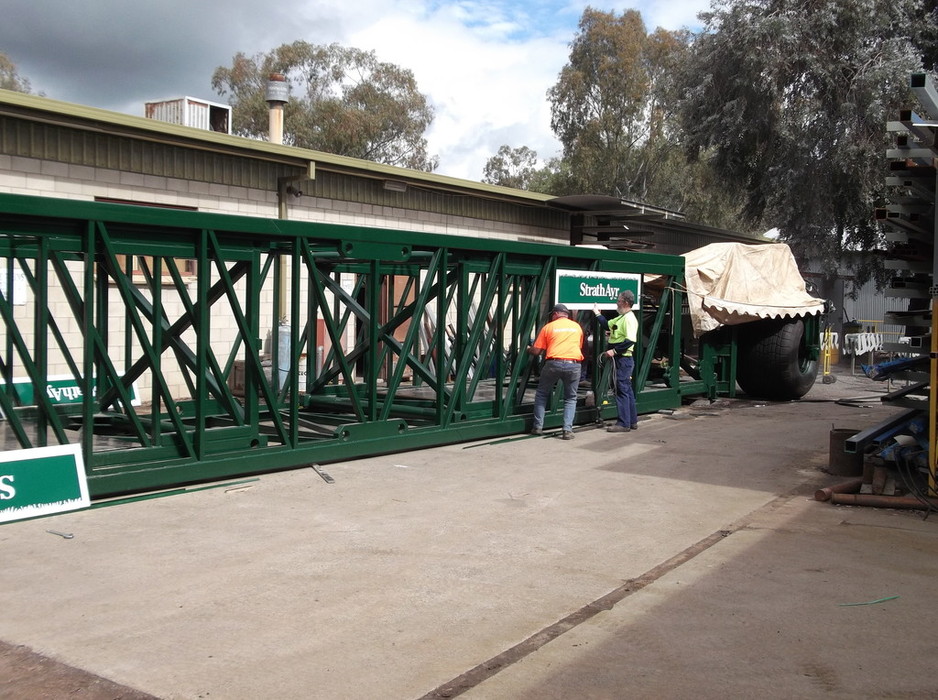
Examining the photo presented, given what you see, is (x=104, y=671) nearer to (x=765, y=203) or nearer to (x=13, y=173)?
(x=13, y=173)

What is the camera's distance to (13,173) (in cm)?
1149

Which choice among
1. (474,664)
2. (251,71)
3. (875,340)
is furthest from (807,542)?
(251,71)

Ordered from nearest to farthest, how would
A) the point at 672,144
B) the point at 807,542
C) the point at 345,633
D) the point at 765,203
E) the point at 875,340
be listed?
1. the point at 345,633
2. the point at 807,542
3. the point at 875,340
4. the point at 765,203
5. the point at 672,144

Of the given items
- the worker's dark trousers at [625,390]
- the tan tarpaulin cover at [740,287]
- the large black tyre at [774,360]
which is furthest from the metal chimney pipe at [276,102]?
the large black tyre at [774,360]

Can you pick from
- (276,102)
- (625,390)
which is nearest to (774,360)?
(625,390)

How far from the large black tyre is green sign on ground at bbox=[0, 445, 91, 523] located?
38.5 ft

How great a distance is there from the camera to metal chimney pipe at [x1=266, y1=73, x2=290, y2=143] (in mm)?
19250

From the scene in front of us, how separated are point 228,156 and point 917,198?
9827 millimetres

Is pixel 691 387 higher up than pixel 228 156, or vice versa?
pixel 228 156

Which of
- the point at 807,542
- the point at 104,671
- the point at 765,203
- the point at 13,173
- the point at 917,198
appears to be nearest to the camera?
the point at 104,671

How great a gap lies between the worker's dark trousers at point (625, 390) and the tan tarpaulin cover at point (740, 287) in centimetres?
259

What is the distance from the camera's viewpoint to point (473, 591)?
215 inches

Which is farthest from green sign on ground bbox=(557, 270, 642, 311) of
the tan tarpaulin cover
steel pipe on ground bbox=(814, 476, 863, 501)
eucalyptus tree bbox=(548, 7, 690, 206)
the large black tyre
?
eucalyptus tree bbox=(548, 7, 690, 206)

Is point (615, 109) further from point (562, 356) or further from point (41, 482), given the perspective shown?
point (41, 482)
